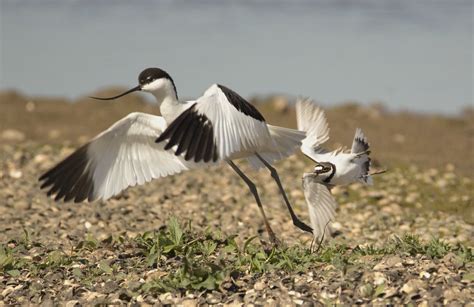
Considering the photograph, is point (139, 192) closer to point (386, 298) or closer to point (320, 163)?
point (320, 163)

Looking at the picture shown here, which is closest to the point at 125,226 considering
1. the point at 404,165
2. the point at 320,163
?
the point at 320,163

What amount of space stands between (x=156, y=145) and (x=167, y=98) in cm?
37

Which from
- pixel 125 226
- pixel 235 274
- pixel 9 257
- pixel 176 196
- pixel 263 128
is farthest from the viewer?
pixel 176 196

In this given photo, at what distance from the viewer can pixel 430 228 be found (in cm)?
844

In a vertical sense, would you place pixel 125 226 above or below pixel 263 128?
below

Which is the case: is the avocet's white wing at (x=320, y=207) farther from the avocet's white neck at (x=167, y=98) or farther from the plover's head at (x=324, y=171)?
the avocet's white neck at (x=167, y=98)

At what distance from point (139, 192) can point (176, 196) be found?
377mm

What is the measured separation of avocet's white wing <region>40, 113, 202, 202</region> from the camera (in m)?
6.54

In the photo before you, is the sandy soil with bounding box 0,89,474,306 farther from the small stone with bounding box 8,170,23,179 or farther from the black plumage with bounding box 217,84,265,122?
the black plumage with bounding box 217,84,265,122

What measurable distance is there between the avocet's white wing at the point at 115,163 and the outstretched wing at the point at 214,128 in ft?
2.33

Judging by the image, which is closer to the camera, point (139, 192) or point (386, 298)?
point (386, 298)

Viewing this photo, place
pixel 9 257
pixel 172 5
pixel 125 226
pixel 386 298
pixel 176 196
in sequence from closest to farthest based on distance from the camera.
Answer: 1. pixel 386 298
2. pixel 9 257
3. pixel 125 226
4. pixel 176 196
5. pixel 172 5

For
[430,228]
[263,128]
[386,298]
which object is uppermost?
[263,128]

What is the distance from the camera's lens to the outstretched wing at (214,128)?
5.79 meters
